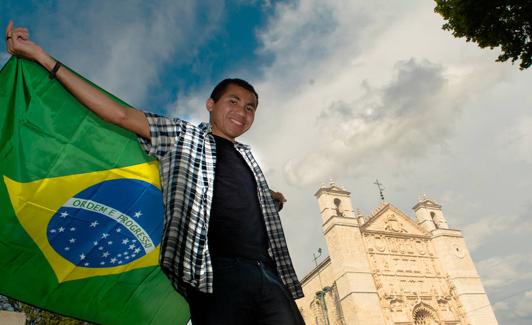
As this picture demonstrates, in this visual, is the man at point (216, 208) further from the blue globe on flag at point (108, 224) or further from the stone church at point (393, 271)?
the stone church at point (393, 271)

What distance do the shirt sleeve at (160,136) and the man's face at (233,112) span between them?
Answer: 0.34 metres

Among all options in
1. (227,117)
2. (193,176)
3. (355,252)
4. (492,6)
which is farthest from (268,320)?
(355,252)

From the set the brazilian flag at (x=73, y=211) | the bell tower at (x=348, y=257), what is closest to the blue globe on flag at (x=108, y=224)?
the brazilian flag at (x=73, y=211)

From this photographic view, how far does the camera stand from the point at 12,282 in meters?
2.88

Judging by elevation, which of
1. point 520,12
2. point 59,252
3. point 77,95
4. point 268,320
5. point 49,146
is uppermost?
point 520,12

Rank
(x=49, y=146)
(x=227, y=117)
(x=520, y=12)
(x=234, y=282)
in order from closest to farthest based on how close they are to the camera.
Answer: (x=234, y=282) < (x=227, y=117) < (x=49, y=146) < (x=520, y=12)

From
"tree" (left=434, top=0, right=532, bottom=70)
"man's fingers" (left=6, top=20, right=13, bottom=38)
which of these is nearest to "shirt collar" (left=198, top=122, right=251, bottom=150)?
"man's fingers" (left=6, top=20, right=13, bottom=38)

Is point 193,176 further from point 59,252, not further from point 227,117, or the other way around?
point 59,252

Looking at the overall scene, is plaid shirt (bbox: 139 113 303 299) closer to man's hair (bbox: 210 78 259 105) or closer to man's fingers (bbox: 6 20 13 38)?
man's hair (bbox: 210 78 259 105)

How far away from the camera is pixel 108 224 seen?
3262mm

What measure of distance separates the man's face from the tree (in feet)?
17.8

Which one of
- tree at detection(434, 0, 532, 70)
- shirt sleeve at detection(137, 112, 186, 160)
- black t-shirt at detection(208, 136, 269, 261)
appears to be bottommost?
black t-shirt at detection(208, 136, 269, 261)

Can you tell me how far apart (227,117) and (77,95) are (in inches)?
33.9

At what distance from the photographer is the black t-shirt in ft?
6.25
